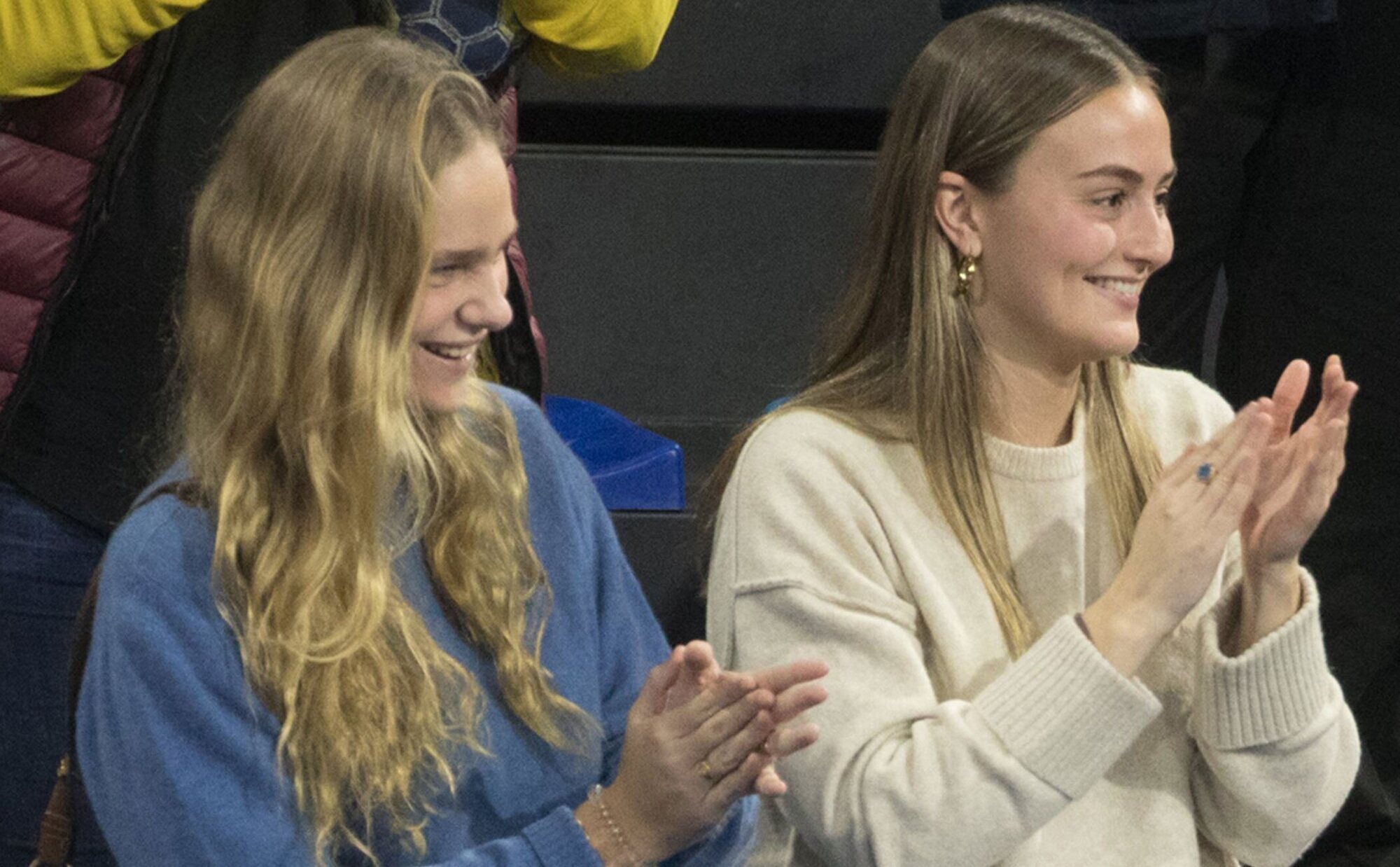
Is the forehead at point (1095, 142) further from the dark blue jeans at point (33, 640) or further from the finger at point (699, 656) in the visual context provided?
the dark blue jeans at point (33, 640)

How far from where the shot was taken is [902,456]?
191 centimetres

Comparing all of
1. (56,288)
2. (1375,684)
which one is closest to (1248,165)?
(1375,684)

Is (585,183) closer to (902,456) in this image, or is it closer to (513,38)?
(513,38)

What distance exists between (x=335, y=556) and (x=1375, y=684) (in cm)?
172

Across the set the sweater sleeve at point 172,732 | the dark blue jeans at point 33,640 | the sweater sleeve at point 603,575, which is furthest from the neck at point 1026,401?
the dark blue jeans at point 33,640

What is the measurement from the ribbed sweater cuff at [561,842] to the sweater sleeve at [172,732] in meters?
0.18

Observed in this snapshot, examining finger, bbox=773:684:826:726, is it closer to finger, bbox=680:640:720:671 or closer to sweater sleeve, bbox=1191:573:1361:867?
finger, bbox=680:640:720:671

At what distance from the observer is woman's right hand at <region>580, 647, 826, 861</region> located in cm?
156

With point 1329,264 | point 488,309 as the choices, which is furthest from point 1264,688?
point 1329,264

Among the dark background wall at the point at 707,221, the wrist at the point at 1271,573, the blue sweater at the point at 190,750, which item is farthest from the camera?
the dark background wall at the point at 707,221

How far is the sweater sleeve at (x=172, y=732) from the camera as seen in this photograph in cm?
150

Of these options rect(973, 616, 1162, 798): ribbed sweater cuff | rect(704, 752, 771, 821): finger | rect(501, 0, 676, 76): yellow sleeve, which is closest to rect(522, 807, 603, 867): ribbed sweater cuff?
rect(704, 752, 771, 821): finger

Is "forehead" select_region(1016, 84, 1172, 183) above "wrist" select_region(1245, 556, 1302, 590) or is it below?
above

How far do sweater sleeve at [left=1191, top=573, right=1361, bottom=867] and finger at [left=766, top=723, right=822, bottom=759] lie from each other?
0.44 metres
